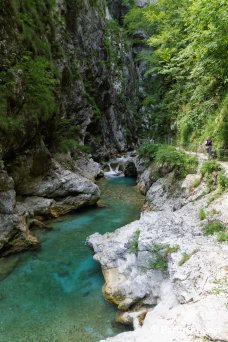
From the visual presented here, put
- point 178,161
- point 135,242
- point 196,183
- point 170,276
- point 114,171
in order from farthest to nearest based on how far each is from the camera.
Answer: point 114,171 → point 178,161 → point 196,183 → point 135,242 → point 170,276

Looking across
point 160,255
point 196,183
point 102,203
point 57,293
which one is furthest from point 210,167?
point 57,293

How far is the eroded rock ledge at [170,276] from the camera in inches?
251

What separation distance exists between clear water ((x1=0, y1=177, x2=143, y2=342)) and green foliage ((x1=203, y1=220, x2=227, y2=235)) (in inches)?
158

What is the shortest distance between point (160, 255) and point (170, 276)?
118 cm

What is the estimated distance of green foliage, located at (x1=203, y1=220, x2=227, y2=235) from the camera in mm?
10211

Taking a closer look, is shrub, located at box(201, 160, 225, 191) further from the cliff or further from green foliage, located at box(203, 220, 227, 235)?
the cliff

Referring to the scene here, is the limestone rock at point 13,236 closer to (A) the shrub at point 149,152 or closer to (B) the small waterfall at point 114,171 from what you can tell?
(A) the shrub at point 149,152

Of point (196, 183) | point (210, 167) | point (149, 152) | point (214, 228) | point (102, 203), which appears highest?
point (210, 167)

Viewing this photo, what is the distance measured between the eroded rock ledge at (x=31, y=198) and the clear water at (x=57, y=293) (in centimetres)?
85

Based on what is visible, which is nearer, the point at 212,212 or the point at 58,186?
the point at 212,212

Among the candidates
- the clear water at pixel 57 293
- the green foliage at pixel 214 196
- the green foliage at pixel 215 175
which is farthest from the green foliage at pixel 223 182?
the clear water at pixel 57 293

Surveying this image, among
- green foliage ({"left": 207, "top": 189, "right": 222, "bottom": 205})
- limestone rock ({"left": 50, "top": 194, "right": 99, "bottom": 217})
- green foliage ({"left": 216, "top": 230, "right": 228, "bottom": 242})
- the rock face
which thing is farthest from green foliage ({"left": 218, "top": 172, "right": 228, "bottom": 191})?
the rock face

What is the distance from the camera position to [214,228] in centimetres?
1038

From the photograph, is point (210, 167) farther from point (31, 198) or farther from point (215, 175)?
point (31, 198)
